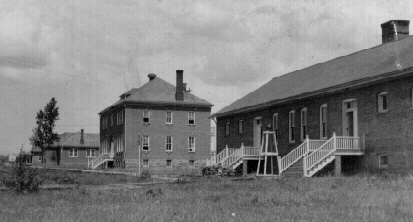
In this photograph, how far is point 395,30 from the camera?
3020cm

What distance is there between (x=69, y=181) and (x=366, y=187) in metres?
14.2

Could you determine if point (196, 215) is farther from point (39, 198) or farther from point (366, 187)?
point (366, 187)

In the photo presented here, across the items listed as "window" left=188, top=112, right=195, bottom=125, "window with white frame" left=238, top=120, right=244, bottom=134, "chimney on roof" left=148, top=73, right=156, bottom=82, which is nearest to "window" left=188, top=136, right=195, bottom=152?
"window" left=188, top=112, right=195, bottom=125

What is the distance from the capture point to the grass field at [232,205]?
11.0 m

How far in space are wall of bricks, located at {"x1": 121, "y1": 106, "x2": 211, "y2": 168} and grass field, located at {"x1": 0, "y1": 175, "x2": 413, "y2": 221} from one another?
38.4 m

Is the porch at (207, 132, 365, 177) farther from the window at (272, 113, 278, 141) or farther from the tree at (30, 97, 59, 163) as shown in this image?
the tree at (30, 97, 59, 163)

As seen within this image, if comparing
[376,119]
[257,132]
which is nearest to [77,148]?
[257,132]

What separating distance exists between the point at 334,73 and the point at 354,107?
3955mm

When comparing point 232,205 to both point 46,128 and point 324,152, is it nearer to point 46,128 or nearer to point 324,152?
point 324,152

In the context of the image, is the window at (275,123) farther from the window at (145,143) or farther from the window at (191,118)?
the window at (191,118)

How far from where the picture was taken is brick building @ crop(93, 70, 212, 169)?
56031 millimetres

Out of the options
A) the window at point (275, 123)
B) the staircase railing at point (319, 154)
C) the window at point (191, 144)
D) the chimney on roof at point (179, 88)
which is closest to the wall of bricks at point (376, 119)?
the staircase railing at point (319, 154)

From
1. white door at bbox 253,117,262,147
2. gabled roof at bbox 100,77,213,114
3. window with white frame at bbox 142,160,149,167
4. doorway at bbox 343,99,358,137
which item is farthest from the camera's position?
gabled roof at bbox 100,77,213,114

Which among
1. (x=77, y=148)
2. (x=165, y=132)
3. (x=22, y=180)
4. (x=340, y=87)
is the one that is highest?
(x=340, y=87)
